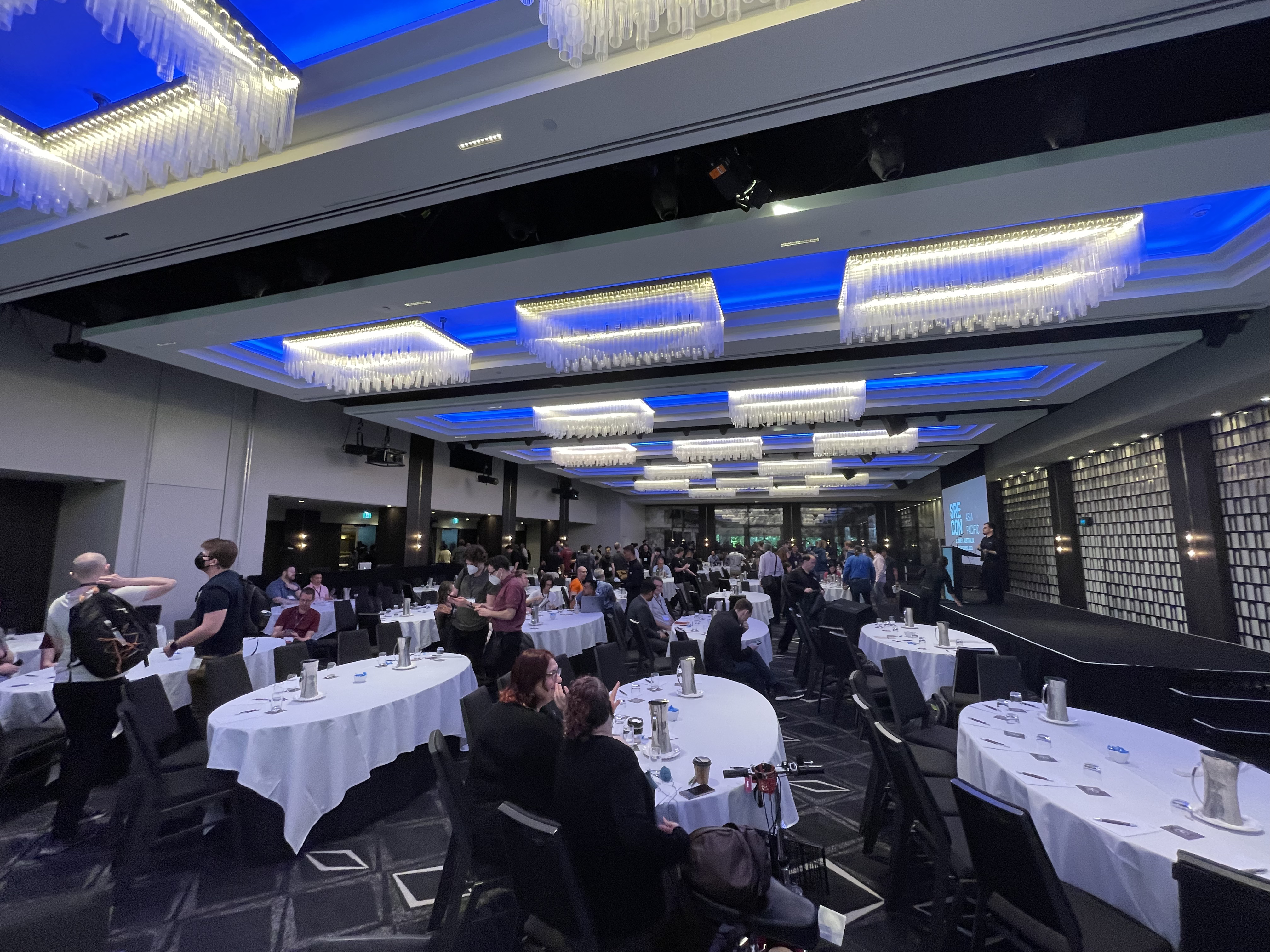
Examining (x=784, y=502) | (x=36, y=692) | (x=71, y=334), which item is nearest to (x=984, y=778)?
(x=36, y=692)

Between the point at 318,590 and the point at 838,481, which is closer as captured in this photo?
the point at 318,590

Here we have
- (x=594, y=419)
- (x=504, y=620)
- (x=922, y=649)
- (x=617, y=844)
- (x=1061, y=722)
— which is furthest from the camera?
(x=594, y=419)

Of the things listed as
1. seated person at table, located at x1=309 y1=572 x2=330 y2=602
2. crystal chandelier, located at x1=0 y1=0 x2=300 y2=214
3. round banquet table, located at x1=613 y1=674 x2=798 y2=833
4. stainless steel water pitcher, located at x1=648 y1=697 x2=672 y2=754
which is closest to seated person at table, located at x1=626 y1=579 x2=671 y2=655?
round banquet table, located at x1=613 y1=674 x2=798 y2=833

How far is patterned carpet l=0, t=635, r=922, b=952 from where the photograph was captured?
2.52 m

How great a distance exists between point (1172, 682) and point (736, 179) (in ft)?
20.1

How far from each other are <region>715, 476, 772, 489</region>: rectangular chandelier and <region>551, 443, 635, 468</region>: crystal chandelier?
524cm

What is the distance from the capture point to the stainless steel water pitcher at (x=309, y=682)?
3.60 metres

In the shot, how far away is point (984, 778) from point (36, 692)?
19.6 feet

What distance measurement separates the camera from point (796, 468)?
548 inches

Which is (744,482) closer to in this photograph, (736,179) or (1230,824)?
(736,179)

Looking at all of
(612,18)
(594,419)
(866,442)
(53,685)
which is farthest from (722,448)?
(53,685)

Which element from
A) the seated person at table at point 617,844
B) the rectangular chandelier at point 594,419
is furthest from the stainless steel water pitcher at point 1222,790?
the rectangular chandelier at point 594,419

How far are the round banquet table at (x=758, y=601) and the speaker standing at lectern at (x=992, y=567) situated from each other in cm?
414

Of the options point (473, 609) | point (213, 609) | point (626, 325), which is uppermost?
point (626, 325)
